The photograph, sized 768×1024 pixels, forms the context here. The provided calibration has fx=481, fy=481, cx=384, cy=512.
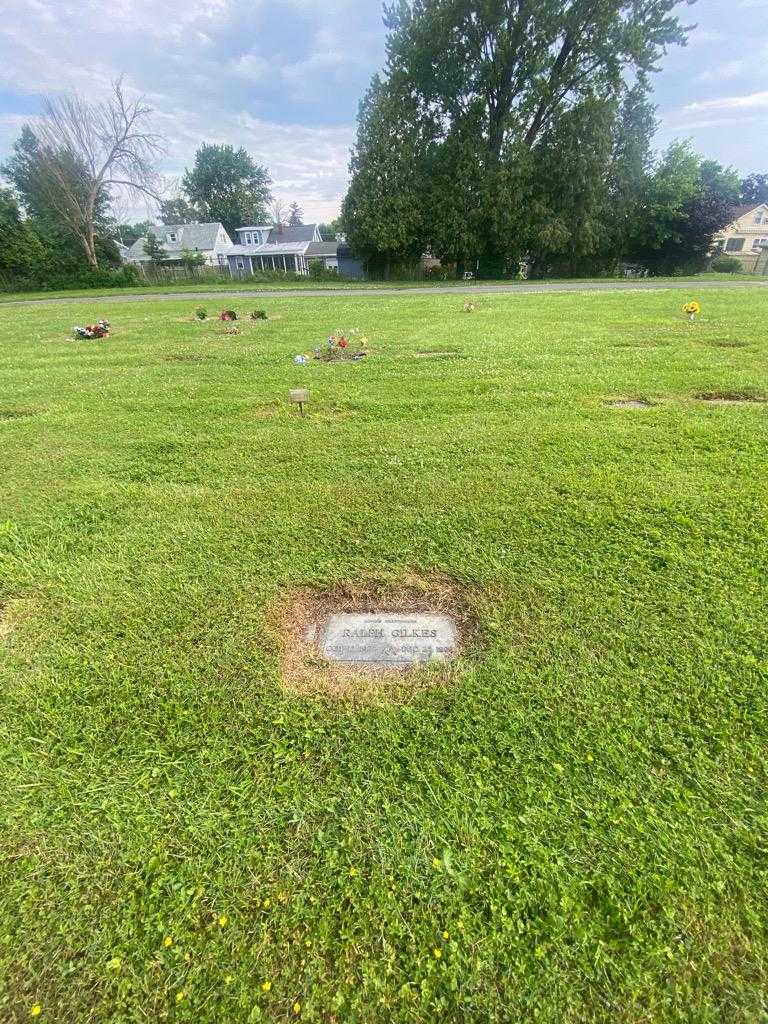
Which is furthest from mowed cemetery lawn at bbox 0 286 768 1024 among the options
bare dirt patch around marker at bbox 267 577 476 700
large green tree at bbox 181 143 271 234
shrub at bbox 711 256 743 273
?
large green tree at bbox 181 143 271 234

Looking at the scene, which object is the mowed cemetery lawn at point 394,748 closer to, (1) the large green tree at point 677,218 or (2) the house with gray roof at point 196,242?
(1) the large green tree at point 677,218

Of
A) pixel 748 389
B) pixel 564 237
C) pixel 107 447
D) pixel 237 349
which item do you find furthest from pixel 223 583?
pixel 564 237

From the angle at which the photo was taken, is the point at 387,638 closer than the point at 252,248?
Yes

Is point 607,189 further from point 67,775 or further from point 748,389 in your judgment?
point 67,775

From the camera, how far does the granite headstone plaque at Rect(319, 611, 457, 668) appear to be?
2.05m

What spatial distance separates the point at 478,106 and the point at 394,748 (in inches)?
1342

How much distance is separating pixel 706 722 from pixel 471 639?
2.90 ft

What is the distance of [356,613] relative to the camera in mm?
2293

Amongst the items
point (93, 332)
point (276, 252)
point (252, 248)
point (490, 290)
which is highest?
point (252, 248)

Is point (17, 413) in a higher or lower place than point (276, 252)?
lower

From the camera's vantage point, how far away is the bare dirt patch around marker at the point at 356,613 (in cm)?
193

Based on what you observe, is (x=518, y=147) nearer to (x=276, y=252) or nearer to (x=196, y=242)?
(x=276, y=252)

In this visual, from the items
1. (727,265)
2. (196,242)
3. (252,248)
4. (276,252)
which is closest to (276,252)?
(276,252)

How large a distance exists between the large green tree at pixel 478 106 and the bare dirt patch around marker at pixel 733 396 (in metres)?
25.2
